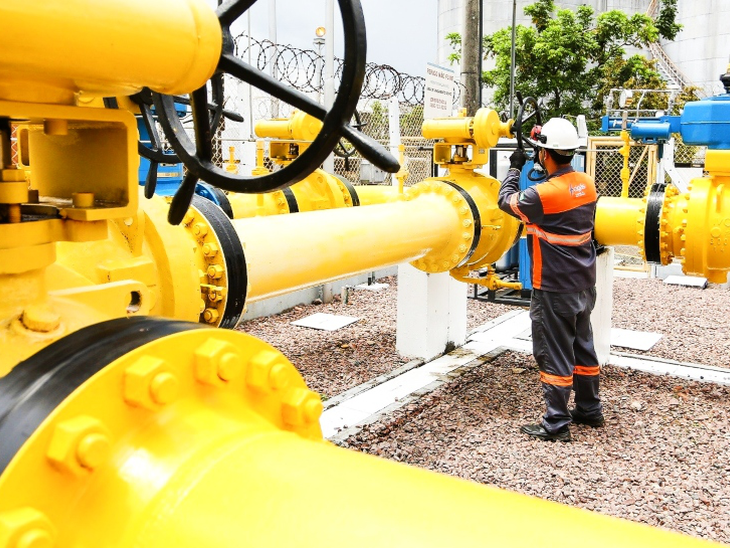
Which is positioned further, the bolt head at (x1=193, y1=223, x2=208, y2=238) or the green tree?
the green tree

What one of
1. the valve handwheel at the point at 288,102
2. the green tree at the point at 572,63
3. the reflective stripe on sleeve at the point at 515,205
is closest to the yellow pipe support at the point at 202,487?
the valve handwheel at the point at 288,102

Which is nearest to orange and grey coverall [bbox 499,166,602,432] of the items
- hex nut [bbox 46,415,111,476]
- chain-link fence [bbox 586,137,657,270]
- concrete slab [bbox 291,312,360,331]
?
concrete slab [bbox 291,312,360,331]

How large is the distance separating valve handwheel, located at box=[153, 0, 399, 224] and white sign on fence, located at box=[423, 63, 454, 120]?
13.7 ft

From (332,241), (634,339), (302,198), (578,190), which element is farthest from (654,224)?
(302,198)

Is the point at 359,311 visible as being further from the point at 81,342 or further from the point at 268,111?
the point at 81,342

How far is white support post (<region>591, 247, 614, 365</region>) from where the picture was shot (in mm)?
4812

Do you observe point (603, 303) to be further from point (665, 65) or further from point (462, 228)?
point (665, 65)

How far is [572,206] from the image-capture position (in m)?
3.82

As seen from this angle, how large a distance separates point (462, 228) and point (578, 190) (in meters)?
0.62

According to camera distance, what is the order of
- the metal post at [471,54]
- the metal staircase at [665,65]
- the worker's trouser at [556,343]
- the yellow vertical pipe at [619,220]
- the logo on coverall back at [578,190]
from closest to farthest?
the logo on coverall back at [578,190]
the worker's trouser at [556,343]
the yellow vertical pipe at [619,220]
the metal post at [471,54]
the metal staircase at [665,65]

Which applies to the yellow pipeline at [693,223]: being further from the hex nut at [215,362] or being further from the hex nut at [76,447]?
the hex nut at [76,447]

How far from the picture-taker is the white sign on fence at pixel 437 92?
521 cm

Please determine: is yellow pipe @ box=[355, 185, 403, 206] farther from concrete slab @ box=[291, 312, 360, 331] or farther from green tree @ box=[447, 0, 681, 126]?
green tree @ box=[447, 0, 681, 126]

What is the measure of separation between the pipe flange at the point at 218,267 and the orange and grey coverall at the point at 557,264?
6.73 ft
